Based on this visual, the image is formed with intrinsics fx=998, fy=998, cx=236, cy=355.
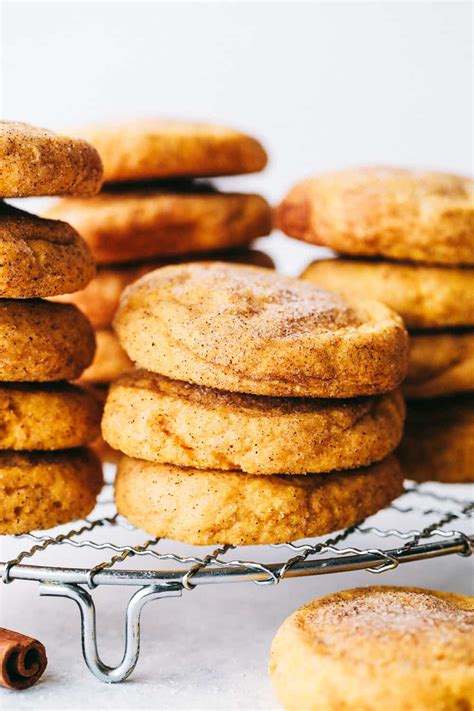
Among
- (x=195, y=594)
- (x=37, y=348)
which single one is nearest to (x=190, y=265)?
(x=37, y=348)

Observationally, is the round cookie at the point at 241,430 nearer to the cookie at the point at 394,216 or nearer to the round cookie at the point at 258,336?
the round cookie at the point at 258,336

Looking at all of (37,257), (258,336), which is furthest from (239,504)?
(37,257)

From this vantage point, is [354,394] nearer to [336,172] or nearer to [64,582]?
[64,582]

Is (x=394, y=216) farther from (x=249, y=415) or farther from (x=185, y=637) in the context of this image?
(x=185, y=637)

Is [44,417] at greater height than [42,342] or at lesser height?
lesser

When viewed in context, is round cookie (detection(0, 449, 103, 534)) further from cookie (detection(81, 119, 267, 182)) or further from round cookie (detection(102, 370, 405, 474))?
cookie (detection(81, 119, 267, 182))

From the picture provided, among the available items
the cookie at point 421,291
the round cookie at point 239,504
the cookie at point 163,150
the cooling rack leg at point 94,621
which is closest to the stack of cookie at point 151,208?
the cookie at point 163,150
